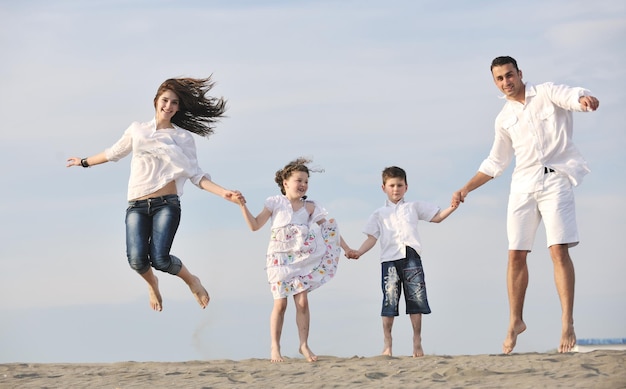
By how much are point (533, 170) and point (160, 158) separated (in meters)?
3.73

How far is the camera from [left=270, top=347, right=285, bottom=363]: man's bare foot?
9.76m

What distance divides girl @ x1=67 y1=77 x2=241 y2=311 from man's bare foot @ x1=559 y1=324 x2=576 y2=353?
11.1 feet

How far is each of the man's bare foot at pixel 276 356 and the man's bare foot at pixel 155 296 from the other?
5.30ft

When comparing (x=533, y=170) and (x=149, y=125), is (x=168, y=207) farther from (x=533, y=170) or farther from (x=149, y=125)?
(x=533, y=170)

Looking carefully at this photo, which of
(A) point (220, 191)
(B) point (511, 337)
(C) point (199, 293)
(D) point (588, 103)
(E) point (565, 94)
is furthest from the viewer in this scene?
(C) point (199, 293)

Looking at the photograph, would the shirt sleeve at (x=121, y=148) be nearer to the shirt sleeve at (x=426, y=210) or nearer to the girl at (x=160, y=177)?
the girl at (x=160, y=177)

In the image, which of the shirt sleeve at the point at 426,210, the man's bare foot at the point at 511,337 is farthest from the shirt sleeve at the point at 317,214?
the man's bare foot at the point at 511,337

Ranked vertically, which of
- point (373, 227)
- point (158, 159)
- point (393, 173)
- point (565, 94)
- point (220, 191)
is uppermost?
point (565, 94)

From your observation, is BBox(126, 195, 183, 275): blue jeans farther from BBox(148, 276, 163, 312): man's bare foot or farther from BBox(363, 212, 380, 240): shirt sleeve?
BBox(363, 212, 380, 240): shirt sleeve

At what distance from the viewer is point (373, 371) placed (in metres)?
8.66

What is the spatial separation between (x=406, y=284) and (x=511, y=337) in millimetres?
1264

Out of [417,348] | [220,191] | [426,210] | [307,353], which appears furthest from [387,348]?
[220,191]

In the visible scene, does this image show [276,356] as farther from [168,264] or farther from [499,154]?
[499,154]

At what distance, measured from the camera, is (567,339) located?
354 inches
